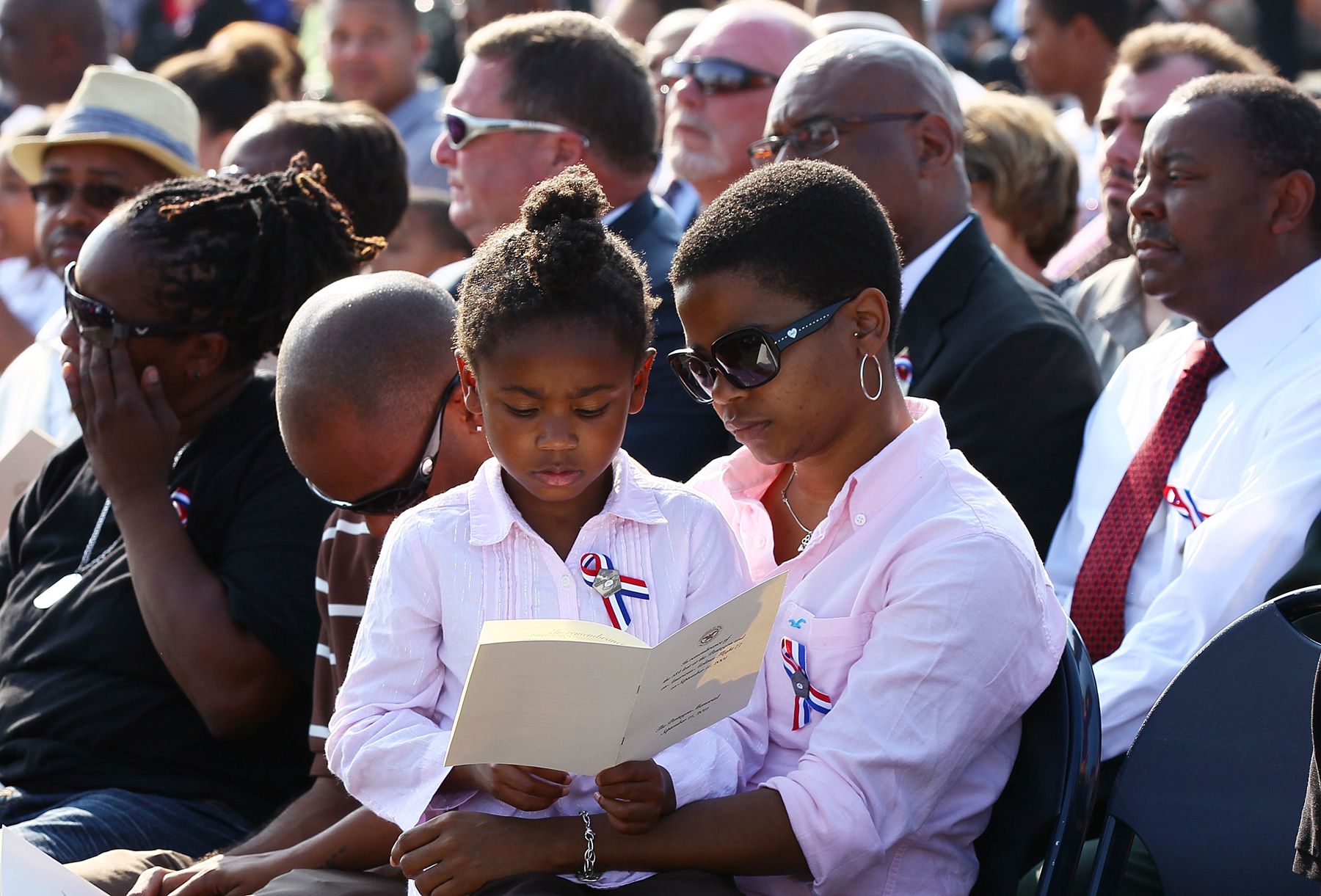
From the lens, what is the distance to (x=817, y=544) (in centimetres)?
259

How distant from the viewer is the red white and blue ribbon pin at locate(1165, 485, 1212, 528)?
328cm

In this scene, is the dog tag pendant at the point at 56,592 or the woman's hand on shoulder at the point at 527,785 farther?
the dog tag pendant at the point at 56,592

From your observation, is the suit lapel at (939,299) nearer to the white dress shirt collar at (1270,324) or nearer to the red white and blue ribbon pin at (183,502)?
the white dress shirt collar at (1270,324)

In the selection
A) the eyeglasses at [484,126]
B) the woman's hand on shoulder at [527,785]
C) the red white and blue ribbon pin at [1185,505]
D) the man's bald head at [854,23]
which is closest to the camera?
the woman's hand on shoulder at [527,785]

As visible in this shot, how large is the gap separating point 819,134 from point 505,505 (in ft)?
6.76

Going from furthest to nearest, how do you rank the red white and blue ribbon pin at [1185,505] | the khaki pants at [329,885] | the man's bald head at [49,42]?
1. the man's bald head at [49,42]
2. the red white and blue ribbon pin at [1185,505]
3. the khaki pants at [329,885]

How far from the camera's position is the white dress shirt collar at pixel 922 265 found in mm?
3957

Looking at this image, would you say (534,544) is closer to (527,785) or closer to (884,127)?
(527,785)

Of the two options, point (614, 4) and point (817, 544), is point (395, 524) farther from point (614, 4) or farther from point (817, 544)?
point (614, 4)

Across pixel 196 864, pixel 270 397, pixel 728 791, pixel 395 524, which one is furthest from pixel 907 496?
pixel 270 397

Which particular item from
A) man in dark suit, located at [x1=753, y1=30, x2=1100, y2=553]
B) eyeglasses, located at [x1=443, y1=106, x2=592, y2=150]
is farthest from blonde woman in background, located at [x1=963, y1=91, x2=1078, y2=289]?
eyeglasses, located at [x1=443, y1=106, x2=592, y2=150]

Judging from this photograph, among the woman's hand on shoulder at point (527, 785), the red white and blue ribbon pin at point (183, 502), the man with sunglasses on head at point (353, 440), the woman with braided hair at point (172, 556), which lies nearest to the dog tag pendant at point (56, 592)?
the woman with braided hair at point (172, 556)

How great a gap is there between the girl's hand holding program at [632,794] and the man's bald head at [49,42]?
24.1 ft

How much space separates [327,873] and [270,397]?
142cm
